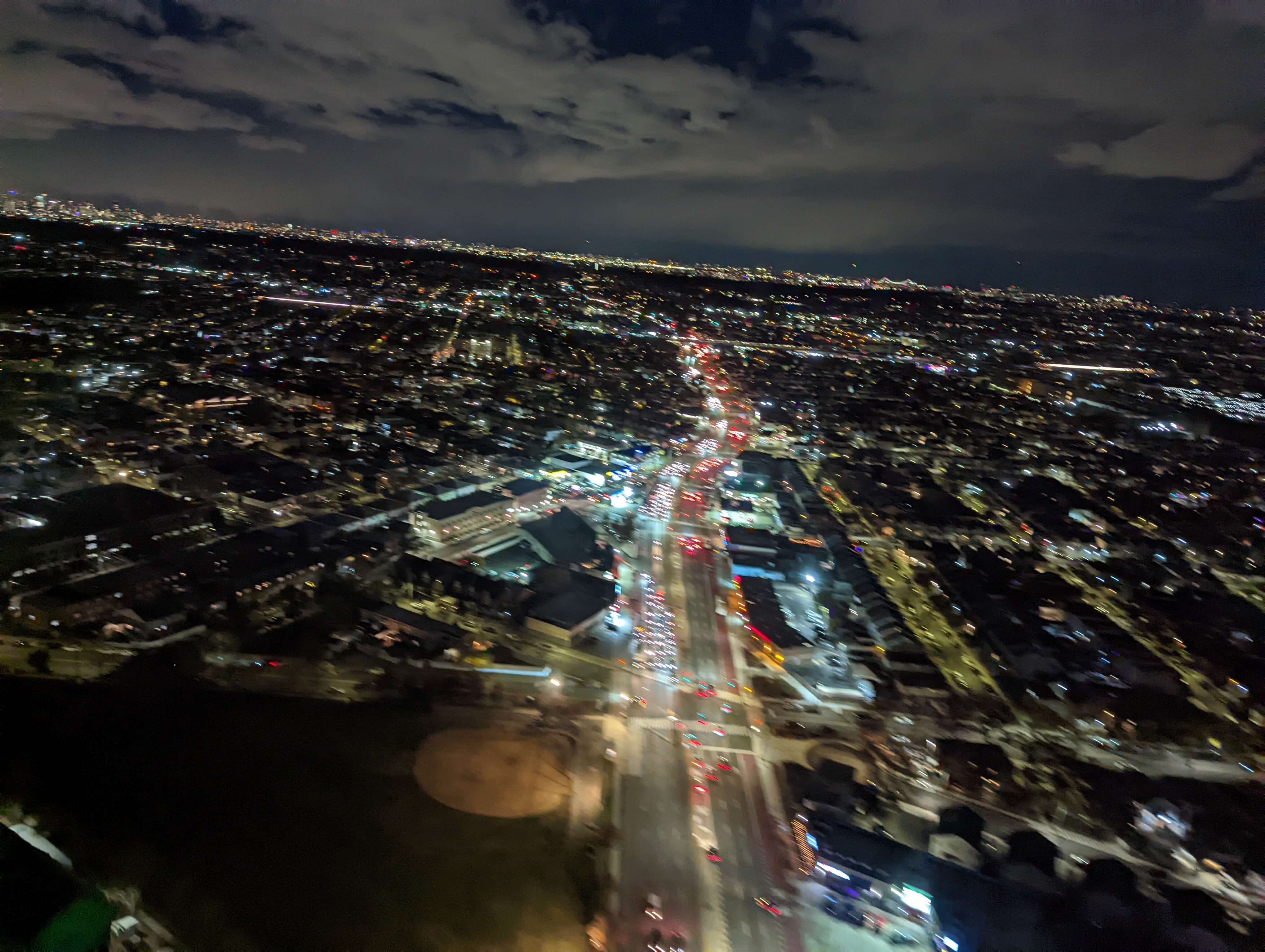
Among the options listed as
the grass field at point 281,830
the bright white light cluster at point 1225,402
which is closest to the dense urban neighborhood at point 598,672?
the grass field at point 281,830

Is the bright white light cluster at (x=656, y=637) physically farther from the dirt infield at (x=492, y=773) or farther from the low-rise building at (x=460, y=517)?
the low-rise building at (x=460, y=517)

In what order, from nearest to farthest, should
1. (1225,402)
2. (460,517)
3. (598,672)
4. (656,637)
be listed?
(598,672)
(656,637)
(460,517)
(1225,402)

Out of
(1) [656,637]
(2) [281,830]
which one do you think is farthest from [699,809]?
(2) [281,830]

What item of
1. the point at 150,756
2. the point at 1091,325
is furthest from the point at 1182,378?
the point at 150,756

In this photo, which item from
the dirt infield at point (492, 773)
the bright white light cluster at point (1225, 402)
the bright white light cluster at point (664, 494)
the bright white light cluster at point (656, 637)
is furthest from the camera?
the bright white light cluster at point (1225, 402)

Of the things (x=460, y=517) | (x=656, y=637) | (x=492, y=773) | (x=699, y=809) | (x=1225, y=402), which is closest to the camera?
(x=699, y=809)

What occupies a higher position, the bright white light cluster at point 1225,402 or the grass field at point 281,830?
the bright white light cluster at point 1225,402

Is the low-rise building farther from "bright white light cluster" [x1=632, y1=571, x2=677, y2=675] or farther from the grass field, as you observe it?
the grass field

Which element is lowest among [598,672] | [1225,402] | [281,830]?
[281,830]

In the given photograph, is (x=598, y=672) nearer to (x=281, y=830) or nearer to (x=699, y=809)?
(x=699, y=809)

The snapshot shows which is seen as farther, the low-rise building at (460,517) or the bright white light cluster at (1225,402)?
the bright white light cluster at (1225,402)

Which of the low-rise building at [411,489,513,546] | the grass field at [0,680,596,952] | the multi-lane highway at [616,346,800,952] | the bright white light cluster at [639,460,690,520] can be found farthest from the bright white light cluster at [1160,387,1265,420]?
the grass field at [0,680,596,952]
